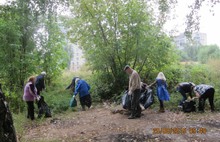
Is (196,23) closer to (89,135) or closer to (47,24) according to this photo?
(89,135)

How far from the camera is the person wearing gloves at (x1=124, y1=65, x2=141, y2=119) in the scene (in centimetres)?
695

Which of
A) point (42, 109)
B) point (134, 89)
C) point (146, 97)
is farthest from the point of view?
point (42, 109)

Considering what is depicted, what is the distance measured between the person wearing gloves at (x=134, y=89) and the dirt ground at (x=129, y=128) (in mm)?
290

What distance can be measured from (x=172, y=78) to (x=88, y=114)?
5496 millimetres

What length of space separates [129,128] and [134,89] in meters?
1.34

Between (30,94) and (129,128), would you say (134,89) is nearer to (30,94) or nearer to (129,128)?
(129,128)

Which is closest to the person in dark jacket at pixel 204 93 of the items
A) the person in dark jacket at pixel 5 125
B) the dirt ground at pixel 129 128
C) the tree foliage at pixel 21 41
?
the dirt ground at pixel 129 128

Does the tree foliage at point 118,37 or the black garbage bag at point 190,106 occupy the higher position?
the tree foliage at point 118,37

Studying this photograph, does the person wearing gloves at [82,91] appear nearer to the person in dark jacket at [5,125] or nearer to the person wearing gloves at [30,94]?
the person wearing gloves at [30,94]

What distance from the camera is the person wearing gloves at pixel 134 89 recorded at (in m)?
6.95

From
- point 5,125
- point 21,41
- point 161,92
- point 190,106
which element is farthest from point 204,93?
point 21,41

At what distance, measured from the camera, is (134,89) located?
22.8 feet

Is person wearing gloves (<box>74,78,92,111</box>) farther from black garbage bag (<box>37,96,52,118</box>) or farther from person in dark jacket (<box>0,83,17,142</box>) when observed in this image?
person in dark jacket (<box>0,83,17,142</box>)

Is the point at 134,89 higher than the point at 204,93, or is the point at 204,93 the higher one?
the point at 134,89
